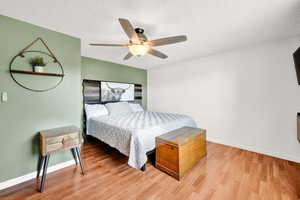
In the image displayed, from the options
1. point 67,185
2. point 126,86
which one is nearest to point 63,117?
point 67,185

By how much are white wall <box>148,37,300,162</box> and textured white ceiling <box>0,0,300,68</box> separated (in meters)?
0.46

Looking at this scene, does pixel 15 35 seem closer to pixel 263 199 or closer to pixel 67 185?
pixel 67 185

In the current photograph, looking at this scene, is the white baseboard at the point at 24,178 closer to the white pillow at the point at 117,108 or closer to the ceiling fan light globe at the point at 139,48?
the white pillow at the point at 117,108

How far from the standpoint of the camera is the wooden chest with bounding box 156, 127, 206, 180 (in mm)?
1843

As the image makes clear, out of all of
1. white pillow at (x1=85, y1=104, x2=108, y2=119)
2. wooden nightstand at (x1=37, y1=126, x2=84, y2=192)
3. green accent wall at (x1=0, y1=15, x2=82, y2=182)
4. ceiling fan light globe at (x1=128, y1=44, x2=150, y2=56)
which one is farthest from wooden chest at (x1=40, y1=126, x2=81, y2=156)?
ceiling fan light globe at (x1=128, y1=44, x2=150, y2=56)

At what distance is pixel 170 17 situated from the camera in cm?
175

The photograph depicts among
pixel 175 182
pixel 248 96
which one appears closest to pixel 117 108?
pixel 175 182

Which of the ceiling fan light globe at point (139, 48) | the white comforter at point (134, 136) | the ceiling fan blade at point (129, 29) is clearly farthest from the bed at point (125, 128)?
the ceiling fan blade at point (129, 29)

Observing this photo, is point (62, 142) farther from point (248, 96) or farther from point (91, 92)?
point (248, 96)

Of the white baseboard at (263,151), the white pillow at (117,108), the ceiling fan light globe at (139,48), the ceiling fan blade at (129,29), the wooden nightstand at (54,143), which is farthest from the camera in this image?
the white pillow at (117,108)

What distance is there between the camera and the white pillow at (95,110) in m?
3.21

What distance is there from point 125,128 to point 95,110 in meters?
1.53

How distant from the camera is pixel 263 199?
4.87 ft

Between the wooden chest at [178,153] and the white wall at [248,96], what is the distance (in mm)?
1354
